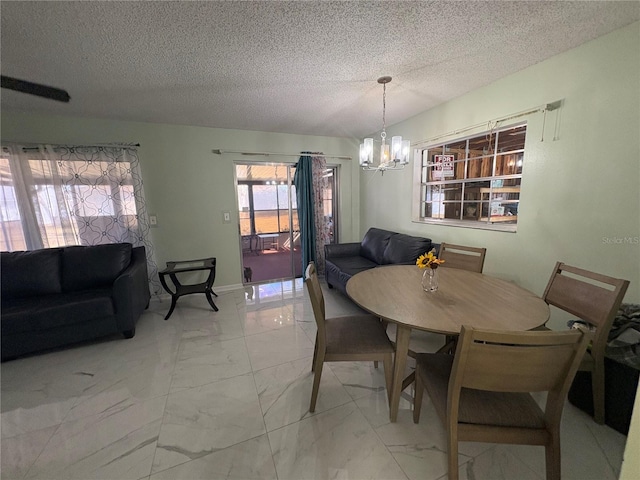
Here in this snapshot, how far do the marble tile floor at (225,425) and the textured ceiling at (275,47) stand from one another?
2.42 meters

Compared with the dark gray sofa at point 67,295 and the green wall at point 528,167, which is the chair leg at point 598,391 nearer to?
the green wall at point 528,167

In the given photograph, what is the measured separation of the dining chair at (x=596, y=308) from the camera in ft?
4.28

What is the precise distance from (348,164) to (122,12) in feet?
11.2

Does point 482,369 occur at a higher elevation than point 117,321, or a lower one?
higher

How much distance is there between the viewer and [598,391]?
140 cm

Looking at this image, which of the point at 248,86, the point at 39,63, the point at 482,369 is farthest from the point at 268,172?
the point at 482,369

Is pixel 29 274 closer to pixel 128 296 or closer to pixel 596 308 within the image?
pixel 128 296

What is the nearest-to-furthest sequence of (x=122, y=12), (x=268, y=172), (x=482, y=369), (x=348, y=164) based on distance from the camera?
(x=482, y=369), (x=122, y=12), (x=268, y=172), (x=348, y=164)

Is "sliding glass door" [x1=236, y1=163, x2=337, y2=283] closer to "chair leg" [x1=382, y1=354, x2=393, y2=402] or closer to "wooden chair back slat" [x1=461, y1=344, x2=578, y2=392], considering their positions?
"chair leg" [x1=382, y1=354, x2=393, y2=402]

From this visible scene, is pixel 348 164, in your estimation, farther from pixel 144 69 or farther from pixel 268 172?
pixel 144 69

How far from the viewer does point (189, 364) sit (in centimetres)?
206

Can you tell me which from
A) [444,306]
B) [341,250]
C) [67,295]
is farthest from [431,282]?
[67,295]

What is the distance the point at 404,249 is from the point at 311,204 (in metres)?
1.75

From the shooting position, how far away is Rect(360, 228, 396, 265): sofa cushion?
3367mm
